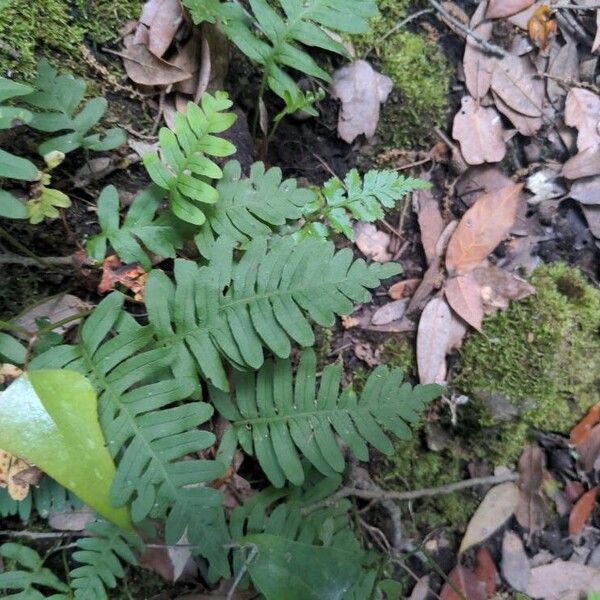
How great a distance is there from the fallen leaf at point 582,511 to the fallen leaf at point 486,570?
1.43ft

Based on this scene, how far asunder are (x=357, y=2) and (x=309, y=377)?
4.57 ft

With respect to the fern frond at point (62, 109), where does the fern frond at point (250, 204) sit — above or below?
below

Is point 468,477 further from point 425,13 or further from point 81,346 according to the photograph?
point 425,13

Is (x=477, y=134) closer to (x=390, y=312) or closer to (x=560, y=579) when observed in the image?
(x=390, y=312)

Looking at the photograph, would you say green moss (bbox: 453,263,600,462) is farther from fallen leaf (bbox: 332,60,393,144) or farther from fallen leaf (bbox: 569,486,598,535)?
fallen leaf (bbox: 332,60,393,144)

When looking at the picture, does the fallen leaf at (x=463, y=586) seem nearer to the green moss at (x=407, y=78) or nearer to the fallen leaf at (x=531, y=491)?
the fallen leaf at (x=531, y=491)

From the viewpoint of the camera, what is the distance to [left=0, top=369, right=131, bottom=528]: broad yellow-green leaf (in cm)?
158

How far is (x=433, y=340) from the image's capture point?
255 cm

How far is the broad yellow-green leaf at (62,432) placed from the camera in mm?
1578

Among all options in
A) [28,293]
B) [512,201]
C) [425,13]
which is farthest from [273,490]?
[425,13]

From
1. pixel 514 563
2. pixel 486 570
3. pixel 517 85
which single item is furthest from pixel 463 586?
pixel 517 85

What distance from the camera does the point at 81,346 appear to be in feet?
5.90

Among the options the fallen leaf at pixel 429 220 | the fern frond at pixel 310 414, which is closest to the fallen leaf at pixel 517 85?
the fallen leaf at pixel 429 220

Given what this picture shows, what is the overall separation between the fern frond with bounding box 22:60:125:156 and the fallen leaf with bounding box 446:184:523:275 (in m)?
1.61
